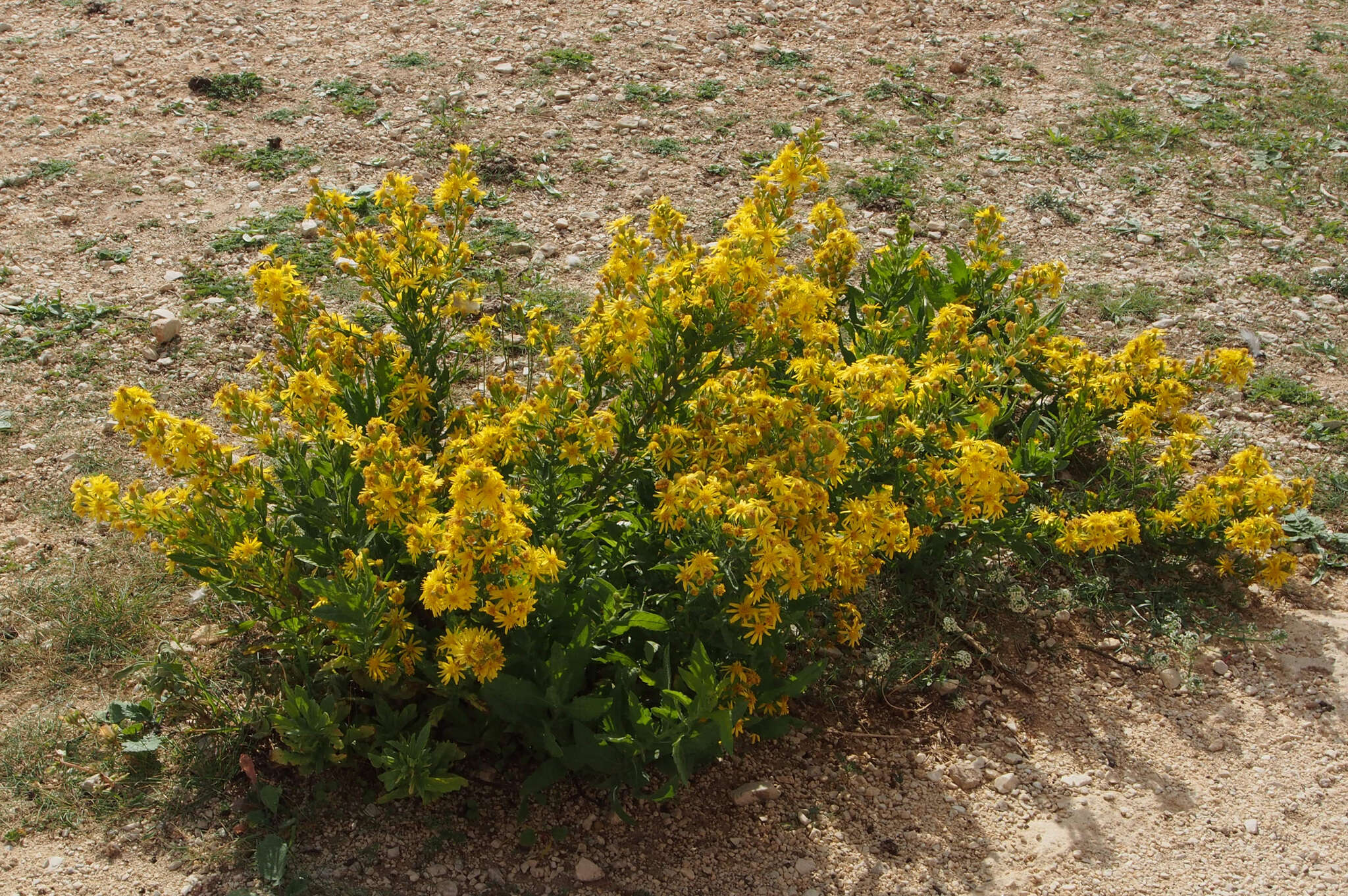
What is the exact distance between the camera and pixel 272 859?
2.76m

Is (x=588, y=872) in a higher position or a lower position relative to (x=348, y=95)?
lower

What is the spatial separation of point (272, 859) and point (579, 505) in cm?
119

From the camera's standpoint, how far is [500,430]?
8.95 feet

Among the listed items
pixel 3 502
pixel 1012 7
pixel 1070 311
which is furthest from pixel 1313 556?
pixel 1012 7

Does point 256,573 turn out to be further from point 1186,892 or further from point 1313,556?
point 1313,556

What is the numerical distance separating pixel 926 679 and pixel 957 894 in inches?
29.7

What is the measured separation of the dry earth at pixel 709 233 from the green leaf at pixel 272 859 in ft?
0.24

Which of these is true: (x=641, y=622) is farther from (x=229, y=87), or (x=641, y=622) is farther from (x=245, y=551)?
(x=229, y=87)

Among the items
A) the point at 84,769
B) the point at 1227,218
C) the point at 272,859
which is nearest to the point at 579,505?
the point at 272,859

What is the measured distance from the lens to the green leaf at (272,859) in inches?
108

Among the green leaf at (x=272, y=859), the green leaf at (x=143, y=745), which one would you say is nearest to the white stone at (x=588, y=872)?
the green leaf at (x=272, y=859)

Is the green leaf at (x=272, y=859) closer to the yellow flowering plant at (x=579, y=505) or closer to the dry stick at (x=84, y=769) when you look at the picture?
the yellow flowering plant at (x=579, y=505)

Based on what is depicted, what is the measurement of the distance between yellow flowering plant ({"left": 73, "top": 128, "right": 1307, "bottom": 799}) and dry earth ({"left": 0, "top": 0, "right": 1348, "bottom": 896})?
0.38 m

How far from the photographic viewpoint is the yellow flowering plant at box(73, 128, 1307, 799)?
263 cm
